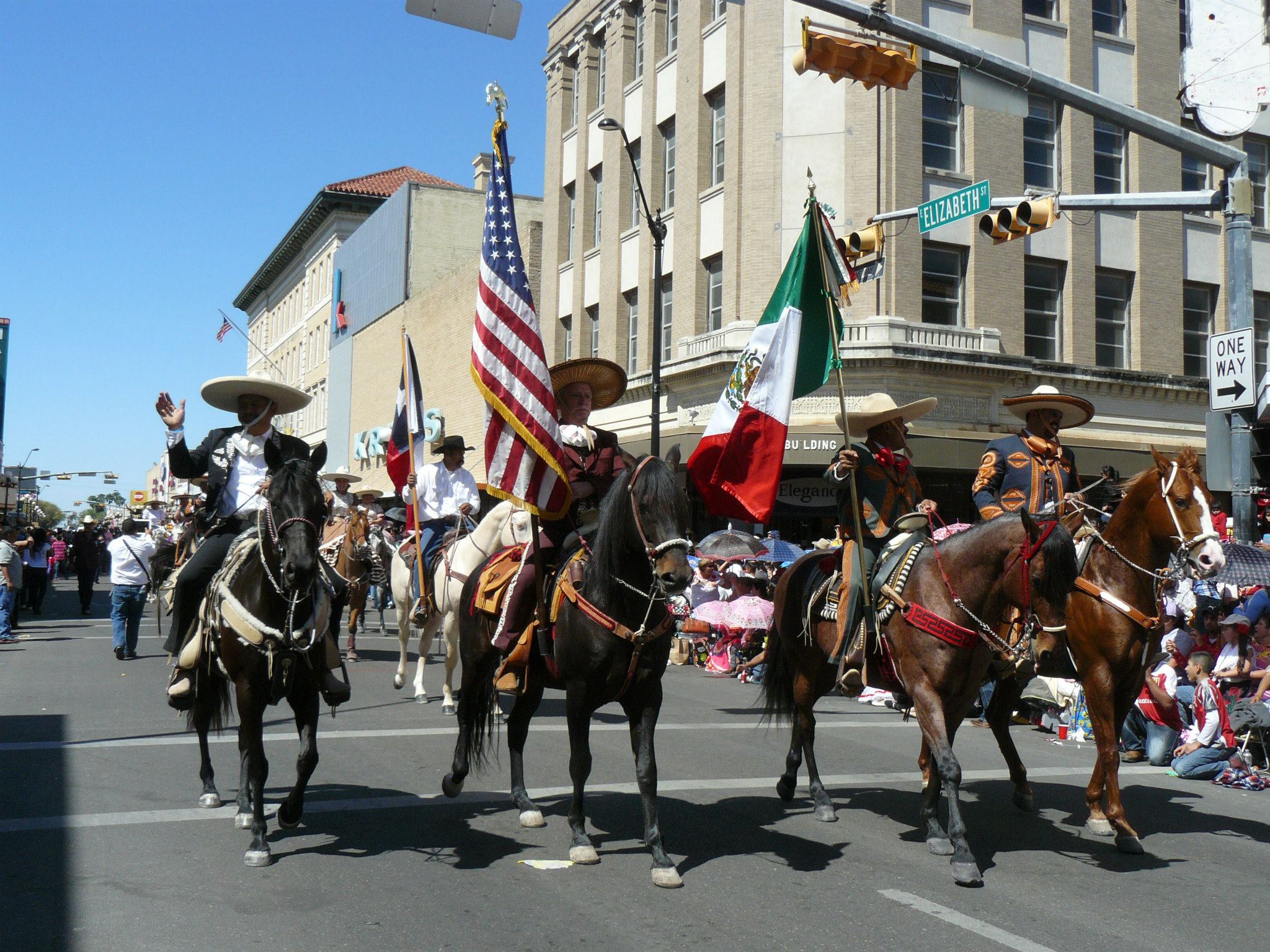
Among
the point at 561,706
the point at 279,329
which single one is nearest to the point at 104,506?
the point at 279,329

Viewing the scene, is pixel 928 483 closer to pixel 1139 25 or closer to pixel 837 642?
pixel 1139 25

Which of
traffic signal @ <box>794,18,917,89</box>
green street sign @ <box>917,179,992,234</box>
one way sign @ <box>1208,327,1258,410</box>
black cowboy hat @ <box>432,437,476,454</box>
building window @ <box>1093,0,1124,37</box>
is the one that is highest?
building window @ <box>1093,0,1124,37</box>

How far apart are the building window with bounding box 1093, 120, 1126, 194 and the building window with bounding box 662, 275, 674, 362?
10.4m

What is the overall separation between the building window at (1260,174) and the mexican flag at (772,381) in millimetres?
25194

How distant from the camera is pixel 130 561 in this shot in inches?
691

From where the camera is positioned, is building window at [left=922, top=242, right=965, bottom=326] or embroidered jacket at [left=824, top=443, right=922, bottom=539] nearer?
embroidered jacket at [left=824, top=443, right=922, bottom=539]

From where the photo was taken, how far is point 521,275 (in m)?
7.55

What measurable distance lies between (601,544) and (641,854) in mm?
1755

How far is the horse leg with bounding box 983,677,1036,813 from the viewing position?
7.86m

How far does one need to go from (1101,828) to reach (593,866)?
10.6ft

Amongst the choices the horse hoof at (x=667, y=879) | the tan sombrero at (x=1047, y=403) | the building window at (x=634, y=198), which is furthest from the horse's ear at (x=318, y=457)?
the building window at (x=634, y=198)

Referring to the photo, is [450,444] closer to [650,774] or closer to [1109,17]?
[650,774]

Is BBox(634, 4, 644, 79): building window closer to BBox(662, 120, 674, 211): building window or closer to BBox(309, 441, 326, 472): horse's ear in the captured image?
BBox(662, 120, 674, 211): building window

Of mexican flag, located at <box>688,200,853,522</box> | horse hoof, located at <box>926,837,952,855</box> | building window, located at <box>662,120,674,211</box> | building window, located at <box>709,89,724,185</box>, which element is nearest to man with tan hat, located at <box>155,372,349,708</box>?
mexican flag, located at <box>688,200,853,522</box>
